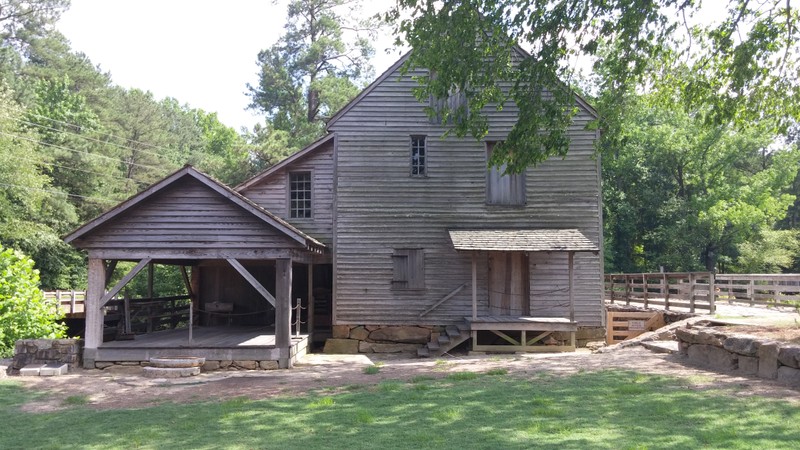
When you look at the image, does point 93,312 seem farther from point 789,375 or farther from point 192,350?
point 789,375

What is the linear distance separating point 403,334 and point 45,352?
361 inches

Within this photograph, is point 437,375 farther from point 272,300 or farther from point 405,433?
point 405,433

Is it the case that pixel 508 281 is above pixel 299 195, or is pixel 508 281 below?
below

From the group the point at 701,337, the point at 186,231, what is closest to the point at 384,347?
the point at 186,231

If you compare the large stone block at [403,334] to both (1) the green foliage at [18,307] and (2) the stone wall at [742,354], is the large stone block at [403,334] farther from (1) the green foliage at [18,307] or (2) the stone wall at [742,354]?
(1) the green foliage at [18,307]

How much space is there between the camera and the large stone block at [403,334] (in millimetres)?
20469

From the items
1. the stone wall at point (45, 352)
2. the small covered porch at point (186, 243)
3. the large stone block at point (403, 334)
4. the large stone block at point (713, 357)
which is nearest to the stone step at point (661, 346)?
the large stone block at point (713, 357)

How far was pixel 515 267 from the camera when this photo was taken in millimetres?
20750

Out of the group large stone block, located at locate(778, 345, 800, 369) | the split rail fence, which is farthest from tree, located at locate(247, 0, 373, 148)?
large stone block, located at locate(778, 345, 800, 369)

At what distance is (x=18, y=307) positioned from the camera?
1688cm

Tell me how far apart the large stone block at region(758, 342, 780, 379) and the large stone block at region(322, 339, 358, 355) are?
11328 mm

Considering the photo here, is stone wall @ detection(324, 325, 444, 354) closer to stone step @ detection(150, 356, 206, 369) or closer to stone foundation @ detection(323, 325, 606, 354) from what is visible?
stone foundation @ detection(323, 325, 606, 354)

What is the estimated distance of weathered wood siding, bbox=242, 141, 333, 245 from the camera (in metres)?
21.0

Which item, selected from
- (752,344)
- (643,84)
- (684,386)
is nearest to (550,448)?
(684,386)
